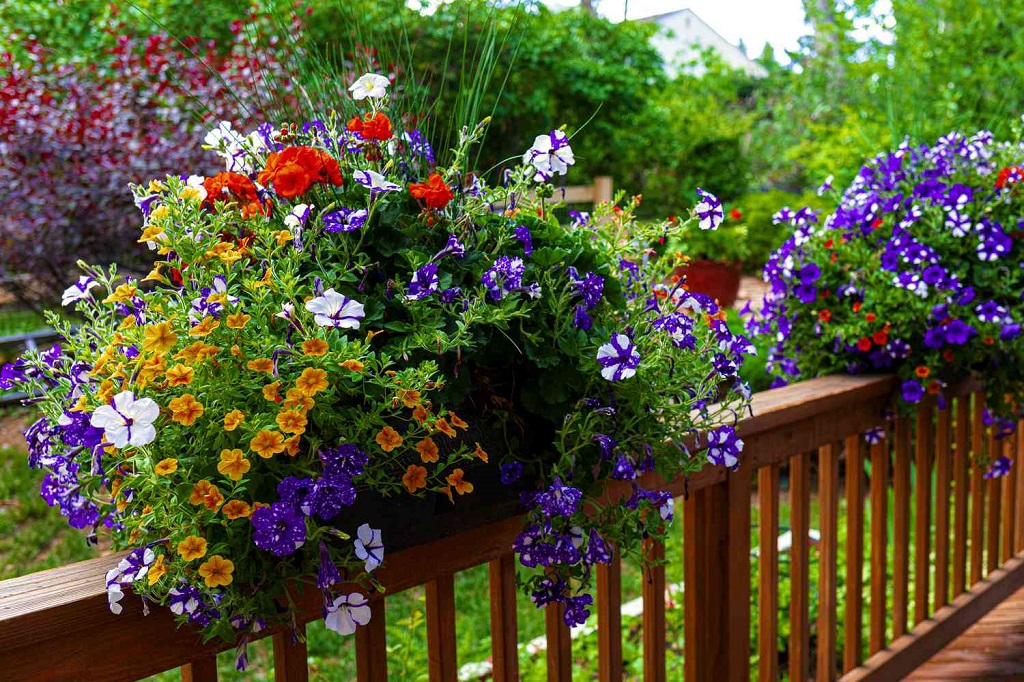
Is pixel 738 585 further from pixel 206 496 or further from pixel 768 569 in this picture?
pixel 206 496

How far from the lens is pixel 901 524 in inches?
79.4

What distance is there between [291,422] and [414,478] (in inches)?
6.0

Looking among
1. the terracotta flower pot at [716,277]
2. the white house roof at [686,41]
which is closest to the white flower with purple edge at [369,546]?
the terracotta flower pot at [716,277]

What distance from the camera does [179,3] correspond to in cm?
549

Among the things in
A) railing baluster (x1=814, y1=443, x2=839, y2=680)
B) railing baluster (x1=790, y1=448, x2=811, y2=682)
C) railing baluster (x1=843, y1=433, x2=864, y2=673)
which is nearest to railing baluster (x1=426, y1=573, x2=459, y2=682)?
railing baluster (x1=790, y1=448, x2=811, y2=682)

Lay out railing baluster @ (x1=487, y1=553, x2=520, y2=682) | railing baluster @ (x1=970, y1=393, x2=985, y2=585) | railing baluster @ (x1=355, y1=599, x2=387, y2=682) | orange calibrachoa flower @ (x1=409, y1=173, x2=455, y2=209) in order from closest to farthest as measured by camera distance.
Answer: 1. orange calibrachoa flower @ (x1=409, y1=173, x2=455, y2=209)
2. railing baluster @ (x1=355, y1=599, x2=387, y2=682)
3. railing baluster @ (x1=487, y1=553, x2=520, y2=682)
4. railing baluster @ (x1=970, y1=393, x2=985, y2=585)

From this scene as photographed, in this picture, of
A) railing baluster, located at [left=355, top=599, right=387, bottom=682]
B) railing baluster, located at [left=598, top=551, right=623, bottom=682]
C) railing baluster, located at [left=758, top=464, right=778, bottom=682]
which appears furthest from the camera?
railing baluster, located at [left=758, top=464, right=778, bottom=682]

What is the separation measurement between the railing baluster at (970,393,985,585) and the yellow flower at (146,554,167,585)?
6.71 feet

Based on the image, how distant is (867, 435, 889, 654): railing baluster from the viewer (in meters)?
1.97

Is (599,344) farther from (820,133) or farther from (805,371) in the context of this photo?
(820,133)

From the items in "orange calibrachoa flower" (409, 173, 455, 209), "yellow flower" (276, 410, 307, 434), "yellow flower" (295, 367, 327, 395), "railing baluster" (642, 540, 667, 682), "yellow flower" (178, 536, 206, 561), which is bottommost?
"railing baluster" (642, 540, 667, 682)

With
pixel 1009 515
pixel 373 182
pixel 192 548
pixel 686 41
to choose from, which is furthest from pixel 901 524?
pixel 686 41

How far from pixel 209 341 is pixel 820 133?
638 centimetres

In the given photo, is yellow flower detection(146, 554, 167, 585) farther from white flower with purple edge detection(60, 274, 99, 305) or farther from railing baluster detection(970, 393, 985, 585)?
railing baluster detection(970, 393, 985, 585)
